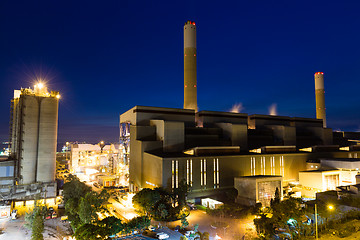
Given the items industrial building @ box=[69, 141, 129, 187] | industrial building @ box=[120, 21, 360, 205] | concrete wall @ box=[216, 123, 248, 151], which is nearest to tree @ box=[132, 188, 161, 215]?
industrial building @ box=[120, 21, 360, 205]

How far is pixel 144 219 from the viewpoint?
2981 centimetres

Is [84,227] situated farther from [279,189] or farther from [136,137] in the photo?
[279,189]

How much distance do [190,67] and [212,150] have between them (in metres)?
29.7

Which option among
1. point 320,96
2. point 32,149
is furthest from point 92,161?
point 320,96

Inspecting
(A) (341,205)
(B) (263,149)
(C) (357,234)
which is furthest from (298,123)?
(C) (357,234)

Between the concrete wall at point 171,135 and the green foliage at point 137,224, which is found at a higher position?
the concrete wall at point 171,135

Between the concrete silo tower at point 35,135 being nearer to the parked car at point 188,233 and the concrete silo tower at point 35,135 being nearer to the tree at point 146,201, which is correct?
the tree at point 146,201

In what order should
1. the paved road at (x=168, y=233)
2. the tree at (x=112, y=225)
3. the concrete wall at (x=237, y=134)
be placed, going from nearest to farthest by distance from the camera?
the paved road at (x=168, y=233), the tree at (x=112, y=225), the concrete wall at (x=237, y=134)

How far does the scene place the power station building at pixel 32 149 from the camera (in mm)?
44531

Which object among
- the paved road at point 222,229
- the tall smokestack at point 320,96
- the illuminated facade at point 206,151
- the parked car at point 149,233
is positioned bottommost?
the paved road at point 222,229

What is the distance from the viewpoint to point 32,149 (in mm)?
46656

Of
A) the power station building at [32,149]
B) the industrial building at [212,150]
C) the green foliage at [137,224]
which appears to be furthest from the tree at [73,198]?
the industrial building at [212,150]

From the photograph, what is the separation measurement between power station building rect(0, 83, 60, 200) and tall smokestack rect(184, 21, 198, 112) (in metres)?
33.2

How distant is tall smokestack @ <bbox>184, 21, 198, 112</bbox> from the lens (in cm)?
6775
